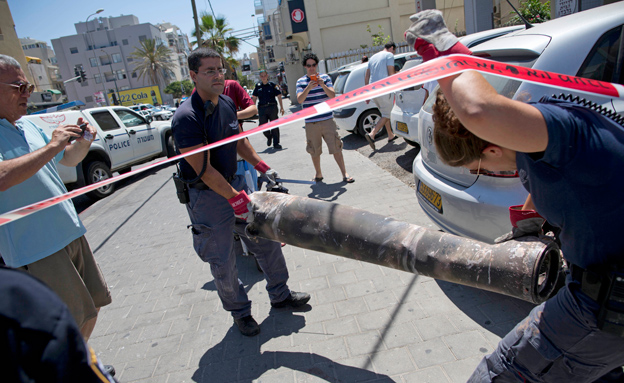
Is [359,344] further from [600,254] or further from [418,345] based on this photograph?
Answer: [600,254]

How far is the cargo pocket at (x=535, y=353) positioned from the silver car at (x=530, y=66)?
1.15 meters

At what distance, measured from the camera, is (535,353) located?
140 centimetres

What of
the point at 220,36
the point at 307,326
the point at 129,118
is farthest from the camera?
the point at 220,36

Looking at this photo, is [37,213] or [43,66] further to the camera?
[43,66]

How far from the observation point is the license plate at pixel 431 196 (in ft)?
9.68

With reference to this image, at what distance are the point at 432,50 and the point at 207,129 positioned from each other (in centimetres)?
163

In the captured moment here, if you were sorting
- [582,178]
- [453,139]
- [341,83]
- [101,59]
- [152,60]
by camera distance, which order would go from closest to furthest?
[582,178] → [453,139] → [341,83] → [152,60] → [101,59]

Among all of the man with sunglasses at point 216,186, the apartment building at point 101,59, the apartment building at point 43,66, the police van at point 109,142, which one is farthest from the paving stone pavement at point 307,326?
the apartment building at point 43,66

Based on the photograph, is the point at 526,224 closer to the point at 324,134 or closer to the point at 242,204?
the point at 242,204

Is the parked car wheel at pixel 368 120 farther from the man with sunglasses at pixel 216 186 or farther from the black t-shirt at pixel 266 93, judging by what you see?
the man with sunglasses at pixel 216 186

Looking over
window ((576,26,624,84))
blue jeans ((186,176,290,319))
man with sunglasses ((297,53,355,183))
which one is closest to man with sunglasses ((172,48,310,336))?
blue jeans ((186,176,290,319))

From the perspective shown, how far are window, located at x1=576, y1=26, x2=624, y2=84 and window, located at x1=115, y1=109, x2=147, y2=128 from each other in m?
10.2

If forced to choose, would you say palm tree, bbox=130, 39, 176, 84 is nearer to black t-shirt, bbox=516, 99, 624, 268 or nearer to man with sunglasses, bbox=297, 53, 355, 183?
man with sunglasses, bbox=297, 53, 355, 183

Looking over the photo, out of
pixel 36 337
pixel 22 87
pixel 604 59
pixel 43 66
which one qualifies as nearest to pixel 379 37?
pixel 604 59
